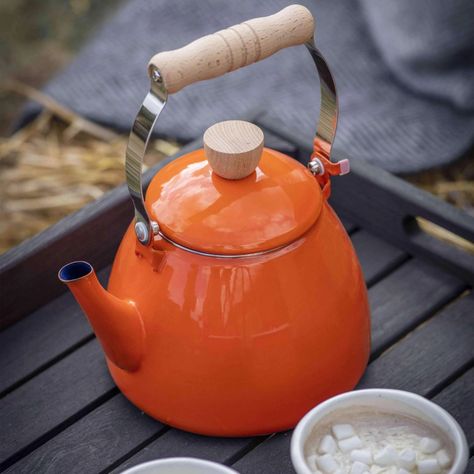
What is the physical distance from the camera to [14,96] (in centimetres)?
209

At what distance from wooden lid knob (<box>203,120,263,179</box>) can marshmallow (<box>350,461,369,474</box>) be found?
25cm

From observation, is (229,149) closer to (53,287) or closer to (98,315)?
(98,315)

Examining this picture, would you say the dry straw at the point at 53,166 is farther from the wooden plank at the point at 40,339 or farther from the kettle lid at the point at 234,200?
the kettle lid at the point at 234,200

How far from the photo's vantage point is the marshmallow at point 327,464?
661 millimetres

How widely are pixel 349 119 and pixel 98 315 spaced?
89 cm

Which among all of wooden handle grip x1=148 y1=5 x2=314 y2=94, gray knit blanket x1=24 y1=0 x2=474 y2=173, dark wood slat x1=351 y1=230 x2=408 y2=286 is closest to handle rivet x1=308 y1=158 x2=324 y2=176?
wooden handle grip x1=148 y1=5 x2=314 y2=94

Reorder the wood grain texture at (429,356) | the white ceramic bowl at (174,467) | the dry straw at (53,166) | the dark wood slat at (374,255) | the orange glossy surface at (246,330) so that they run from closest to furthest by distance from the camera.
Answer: the white ceramic bowl at (174,467)
the orange glossy surface at (246,330)
the wood grain texture at (429,356)
the dark wood slat at (374,255)
the dry straw at (53,166)

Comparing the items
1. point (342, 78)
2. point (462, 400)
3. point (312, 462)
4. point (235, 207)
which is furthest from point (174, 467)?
point (342, 78)

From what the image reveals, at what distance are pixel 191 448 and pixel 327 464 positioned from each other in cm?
17

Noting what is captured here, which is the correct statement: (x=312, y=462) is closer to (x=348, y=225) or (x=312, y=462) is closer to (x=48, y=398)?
(x=48, y=398)

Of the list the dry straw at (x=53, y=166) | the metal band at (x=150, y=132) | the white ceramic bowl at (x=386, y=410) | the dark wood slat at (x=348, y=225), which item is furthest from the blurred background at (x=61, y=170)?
the white ceramic bowl at (x=386, y=410)

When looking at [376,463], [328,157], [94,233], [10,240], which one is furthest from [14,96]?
[376,463]

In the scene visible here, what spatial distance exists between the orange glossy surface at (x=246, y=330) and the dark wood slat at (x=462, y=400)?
107 mm

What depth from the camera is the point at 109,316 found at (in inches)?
29.1
